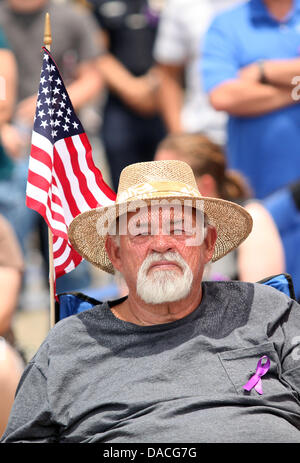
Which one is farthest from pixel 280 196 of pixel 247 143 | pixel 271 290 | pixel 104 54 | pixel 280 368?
pixel 104 54

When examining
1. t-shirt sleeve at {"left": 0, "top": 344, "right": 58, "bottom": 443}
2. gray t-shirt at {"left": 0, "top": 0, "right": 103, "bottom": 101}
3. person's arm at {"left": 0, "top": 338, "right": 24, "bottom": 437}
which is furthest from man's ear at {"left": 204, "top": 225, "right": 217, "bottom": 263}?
gray t-shirt at {"left": 0, "top": 0, "right": 103, "bottom": 101}

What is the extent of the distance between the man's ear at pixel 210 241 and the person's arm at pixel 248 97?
7.22 ft

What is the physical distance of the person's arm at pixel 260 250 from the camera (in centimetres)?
505

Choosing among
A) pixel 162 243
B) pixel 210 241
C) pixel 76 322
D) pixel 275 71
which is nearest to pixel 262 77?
pixel 275 71

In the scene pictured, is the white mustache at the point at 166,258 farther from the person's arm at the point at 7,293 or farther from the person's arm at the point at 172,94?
the person's arm at the point at 172,94

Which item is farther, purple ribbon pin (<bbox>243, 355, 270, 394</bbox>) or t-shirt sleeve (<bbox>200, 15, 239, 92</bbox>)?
t-shirt sleeve (<bbox>200, 15, 239, 92</bbox>)

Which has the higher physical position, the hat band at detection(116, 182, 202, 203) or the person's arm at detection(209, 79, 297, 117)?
the hat band at detection(116, 182, 202, 203)

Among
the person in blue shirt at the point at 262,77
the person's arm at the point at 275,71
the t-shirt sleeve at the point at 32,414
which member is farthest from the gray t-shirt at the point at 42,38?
the t-shirt sleeve at the point at 32,414

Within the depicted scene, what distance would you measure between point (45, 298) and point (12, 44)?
2056mm

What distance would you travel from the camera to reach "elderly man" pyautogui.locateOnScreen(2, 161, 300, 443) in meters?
3.41

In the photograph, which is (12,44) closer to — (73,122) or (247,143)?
(247,143)

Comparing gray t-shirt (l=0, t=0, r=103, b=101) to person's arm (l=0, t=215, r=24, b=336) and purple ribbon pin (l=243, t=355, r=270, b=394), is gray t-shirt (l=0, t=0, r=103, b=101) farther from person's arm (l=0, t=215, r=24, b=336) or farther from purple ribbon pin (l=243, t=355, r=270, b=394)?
purple ribbon pin (l=243, t=355, r=270, b=394)

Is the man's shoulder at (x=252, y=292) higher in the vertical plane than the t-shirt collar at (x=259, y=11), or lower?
lower

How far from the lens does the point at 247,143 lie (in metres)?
6.14
